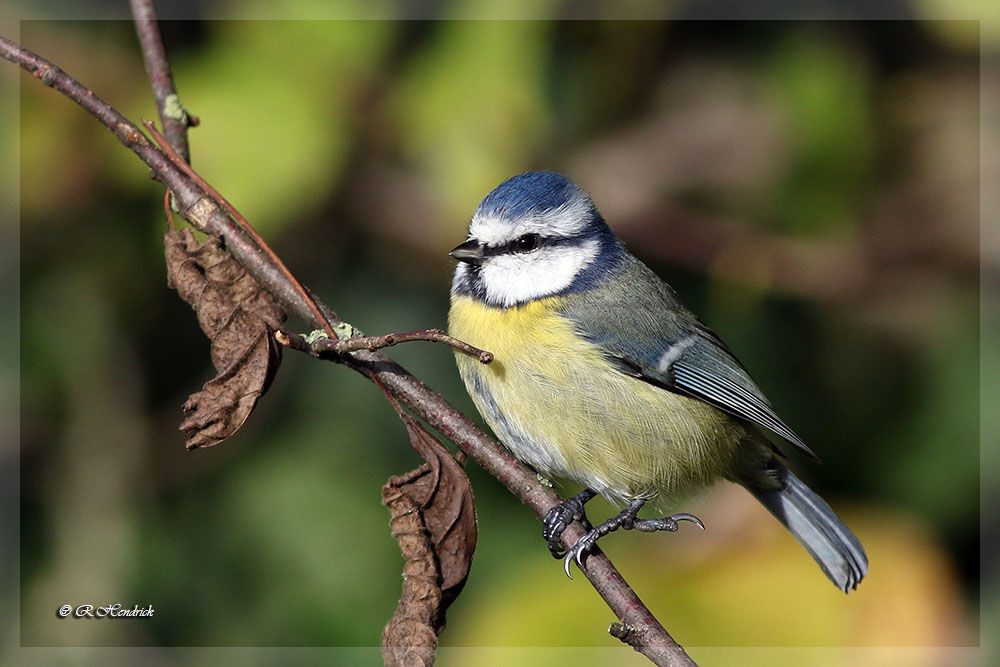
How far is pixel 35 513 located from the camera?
2.67m

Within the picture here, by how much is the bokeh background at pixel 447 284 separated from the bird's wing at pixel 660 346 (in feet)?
1.09

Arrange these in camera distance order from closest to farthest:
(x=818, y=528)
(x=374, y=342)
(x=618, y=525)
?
(x=374, y=342) < (x=618, y=525) < (x=818, y=528)

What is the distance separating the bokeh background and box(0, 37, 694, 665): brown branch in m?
0.46

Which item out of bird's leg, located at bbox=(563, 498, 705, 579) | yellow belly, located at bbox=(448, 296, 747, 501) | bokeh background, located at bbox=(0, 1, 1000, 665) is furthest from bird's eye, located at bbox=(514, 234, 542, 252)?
bird's leg, located at bbox=(563, 498, 705, 579)

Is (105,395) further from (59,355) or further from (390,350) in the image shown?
(390,350)

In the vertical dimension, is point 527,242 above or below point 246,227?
below

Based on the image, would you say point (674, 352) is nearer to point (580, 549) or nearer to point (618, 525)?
point (618, 525)

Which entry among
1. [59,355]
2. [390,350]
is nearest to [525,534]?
[390,350]

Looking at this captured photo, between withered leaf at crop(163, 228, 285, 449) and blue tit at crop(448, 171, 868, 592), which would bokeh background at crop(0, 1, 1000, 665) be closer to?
blue tit at crop(448, 171, 868, 592)

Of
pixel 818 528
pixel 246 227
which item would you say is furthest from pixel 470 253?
pixel 818 528

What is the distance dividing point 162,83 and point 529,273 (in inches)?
36.0

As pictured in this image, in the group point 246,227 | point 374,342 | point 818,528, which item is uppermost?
point 246,227

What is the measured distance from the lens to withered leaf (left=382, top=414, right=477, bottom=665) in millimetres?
1567

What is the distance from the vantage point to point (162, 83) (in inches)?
73.2
